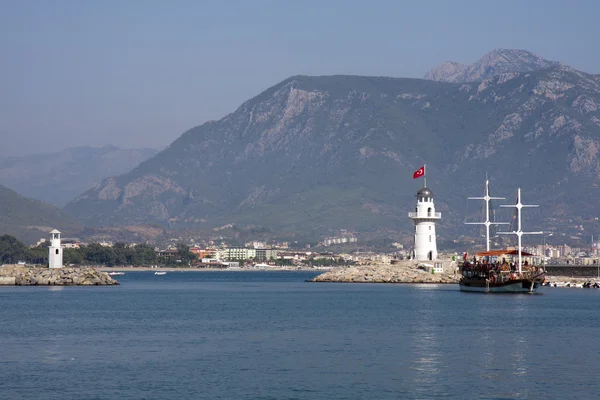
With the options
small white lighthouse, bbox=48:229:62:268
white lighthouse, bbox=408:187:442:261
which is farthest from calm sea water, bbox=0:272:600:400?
white lighthouse, bbox=408:187:442:261

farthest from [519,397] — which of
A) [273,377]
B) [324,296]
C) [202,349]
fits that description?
[324,296]

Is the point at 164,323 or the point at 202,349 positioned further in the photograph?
the point at 164,323

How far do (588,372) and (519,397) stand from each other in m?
8.17

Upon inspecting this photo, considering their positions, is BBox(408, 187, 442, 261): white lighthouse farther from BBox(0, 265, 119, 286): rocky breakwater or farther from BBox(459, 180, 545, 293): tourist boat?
BBox(0, 265, 119, 286): rocky breakwater

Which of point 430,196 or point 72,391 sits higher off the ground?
point 430,196

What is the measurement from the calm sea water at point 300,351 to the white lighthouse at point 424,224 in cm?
5525

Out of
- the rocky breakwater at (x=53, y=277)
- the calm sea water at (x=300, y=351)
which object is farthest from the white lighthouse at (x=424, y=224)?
the calm sea water at (x=300, y=351)

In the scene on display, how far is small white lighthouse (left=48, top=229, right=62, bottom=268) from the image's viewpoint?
15300 cm

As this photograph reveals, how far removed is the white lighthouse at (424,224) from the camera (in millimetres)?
161000

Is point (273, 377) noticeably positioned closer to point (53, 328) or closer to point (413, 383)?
point (413, 383)

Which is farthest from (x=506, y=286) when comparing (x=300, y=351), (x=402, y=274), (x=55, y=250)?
(x=300, y=351)

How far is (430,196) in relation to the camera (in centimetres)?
16250

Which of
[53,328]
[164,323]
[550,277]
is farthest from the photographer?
[550,277]

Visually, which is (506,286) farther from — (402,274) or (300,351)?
(300,351)
